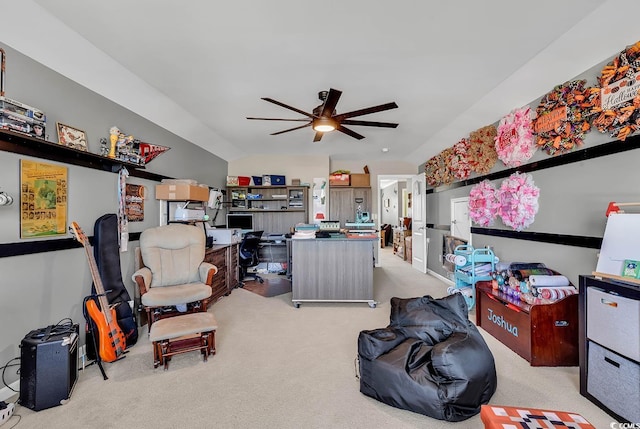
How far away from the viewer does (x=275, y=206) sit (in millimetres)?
6707

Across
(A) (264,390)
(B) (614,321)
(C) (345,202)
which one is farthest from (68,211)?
(C) (345,202)

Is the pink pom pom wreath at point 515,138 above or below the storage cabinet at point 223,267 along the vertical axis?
above

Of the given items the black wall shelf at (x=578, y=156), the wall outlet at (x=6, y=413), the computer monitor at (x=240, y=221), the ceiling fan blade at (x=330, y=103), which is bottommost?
the wall outlet at (x=6, y=413)

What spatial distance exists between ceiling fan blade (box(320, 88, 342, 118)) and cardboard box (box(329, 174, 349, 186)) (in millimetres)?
3845

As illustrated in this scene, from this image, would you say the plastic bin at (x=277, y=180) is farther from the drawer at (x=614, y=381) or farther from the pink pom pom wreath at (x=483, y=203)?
the drawer at (x=614, y=381)

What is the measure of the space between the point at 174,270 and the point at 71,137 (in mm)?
1614

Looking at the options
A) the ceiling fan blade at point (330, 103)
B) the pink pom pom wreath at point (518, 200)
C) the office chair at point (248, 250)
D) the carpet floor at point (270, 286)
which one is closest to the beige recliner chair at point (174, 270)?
the carpet floor at point (270, 286)

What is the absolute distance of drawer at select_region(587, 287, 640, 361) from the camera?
1.65 metres

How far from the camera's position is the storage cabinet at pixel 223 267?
4.16 meters

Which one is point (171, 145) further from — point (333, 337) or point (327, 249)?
point (333, 337)

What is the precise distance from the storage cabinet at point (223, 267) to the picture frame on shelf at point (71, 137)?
1.87 meters

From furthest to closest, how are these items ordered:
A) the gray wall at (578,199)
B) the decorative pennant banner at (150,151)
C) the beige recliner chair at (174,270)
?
the decorative pennant banner at (150,151) → the beige recliner chair at (174,270) → the gray wall at (578,199)

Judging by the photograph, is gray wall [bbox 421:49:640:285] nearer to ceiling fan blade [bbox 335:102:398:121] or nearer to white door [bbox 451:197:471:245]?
white door [bbox 451:197:471:245]

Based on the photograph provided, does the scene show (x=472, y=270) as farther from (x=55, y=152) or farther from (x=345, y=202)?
(x=55, y=152)
